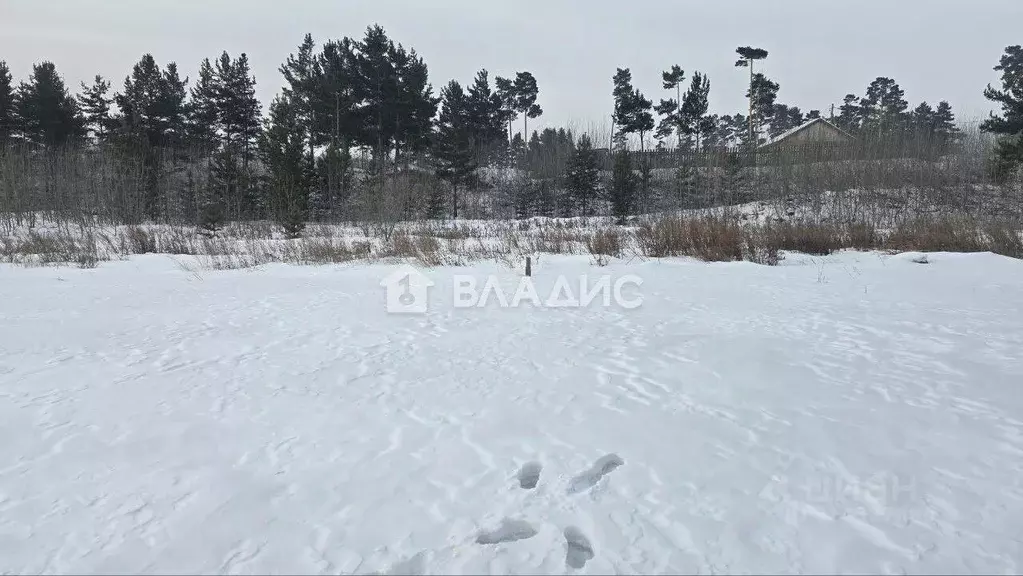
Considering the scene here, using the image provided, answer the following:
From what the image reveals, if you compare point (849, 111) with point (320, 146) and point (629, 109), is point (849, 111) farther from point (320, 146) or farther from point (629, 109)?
point (320, 146)

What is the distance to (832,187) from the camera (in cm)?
2350

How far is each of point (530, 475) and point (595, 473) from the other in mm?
328

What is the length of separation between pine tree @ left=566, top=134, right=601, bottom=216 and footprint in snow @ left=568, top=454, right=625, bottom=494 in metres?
29.0

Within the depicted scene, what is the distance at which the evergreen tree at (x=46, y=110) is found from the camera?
3020 centimetres

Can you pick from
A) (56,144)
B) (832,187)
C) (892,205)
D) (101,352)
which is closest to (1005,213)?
(892,205)

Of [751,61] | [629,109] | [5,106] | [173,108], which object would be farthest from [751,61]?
[5,106]

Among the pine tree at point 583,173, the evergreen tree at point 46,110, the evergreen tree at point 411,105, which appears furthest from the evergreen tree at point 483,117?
the evergreen tree at point 46,110

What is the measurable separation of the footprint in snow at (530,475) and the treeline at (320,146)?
59.1ft

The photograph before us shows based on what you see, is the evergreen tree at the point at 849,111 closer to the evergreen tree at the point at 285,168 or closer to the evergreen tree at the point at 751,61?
the evergreen tree at the point at 751,61

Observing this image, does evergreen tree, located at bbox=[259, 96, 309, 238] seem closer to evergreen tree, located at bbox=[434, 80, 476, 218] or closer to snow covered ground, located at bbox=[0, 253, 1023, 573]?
evergreen tree, located at bbox=[434, 80, 476, 218]

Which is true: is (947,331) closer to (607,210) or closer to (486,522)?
(486,522)

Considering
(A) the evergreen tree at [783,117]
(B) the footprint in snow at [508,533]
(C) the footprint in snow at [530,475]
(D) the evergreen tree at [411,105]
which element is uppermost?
(A) the evergreen tree at [783,117]

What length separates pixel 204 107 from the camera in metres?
33.4

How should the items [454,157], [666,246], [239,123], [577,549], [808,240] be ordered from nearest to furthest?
[577,549]
[666,246]
[808,240]
[454,157]
[239,123]
